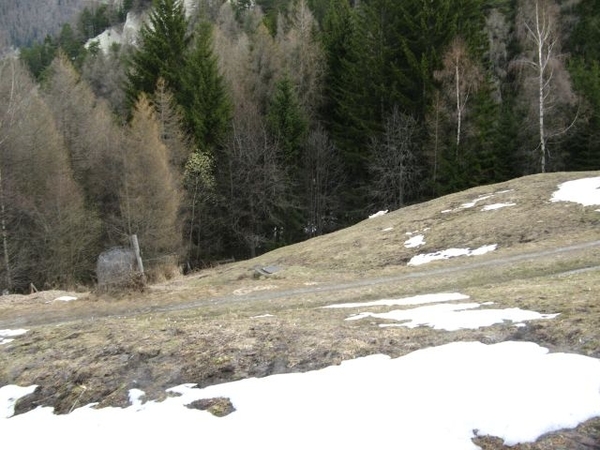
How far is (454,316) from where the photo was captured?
8133 millimetres

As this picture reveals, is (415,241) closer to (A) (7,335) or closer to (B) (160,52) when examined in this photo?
(A) (7,335)

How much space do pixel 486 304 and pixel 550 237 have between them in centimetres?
1022

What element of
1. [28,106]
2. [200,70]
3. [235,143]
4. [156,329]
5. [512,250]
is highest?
[200,70]

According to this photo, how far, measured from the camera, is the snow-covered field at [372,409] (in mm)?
4691

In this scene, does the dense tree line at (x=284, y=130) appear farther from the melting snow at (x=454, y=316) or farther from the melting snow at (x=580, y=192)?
the melting snow at (x=454, y=316)

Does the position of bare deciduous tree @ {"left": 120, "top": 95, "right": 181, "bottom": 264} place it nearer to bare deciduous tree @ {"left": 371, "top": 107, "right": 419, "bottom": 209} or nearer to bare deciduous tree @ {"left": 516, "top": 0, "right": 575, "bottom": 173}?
bare deciduous tree @ {"left": 371, "top": 107, "right": 419, "bottom": 209}

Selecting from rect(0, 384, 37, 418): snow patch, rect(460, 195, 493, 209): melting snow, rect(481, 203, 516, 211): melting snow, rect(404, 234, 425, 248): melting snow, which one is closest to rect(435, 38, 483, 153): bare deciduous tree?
rect(460, 195, 493, 209): melting snow

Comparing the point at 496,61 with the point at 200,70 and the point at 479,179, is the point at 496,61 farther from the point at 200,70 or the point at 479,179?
the point at 200,70

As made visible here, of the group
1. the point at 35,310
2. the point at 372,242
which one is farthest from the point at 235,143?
the point at 35,310

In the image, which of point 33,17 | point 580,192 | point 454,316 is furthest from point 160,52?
point 33,17

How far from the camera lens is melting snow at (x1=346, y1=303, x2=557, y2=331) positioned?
24.2 feet

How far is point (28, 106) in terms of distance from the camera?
102 feet

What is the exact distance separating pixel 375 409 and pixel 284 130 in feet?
132

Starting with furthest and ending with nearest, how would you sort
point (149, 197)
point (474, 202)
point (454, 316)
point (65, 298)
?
point (149, 197) → point (474, 202) → point (65, 298) → point (454, 316)
